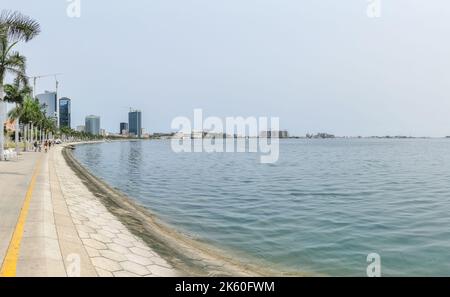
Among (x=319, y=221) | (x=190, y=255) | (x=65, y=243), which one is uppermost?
(x=65, y=243)

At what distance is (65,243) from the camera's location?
800cm

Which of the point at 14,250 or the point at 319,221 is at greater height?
the point at 14,250

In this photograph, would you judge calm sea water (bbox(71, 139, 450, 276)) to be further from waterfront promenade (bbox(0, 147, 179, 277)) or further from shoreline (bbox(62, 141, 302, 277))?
waterfront promenade (bbox(0, 147, 179, 277))

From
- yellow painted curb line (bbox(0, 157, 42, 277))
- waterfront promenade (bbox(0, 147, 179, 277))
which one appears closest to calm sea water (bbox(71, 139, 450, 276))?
waterfront promenade (bbox(0, 147, 179, 277))

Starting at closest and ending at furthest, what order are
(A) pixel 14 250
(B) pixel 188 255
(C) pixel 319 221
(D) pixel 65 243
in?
(A) pixel 14 250
(D) pixel 65 243
(B) pixel 188 255
(C) pixel 319 221

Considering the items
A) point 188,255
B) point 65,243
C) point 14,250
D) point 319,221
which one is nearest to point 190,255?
point 188,255

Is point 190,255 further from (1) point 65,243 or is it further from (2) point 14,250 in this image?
(2) point 14,250

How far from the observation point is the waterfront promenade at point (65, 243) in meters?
6.60

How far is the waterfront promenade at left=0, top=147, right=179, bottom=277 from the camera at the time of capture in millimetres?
6598

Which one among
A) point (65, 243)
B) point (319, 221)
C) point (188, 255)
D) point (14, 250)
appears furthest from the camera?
point (319, 221)

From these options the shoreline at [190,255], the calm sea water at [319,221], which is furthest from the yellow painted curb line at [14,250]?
the calm sea water at [319,221]

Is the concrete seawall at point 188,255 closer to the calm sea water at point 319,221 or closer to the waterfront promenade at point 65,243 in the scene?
the waterfront promenade at point 65,243
